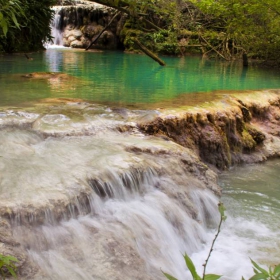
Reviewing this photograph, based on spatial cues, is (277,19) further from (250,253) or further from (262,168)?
(250,253)

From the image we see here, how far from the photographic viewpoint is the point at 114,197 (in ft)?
13.2

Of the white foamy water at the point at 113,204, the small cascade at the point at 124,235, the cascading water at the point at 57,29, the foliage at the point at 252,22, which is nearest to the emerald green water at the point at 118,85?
the white foamy water at the point at 113,204

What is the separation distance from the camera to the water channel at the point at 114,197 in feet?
10.4

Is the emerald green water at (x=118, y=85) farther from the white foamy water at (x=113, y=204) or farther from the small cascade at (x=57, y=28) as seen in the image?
the small cascade at (x=57, y=28)

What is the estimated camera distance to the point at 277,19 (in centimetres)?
1393

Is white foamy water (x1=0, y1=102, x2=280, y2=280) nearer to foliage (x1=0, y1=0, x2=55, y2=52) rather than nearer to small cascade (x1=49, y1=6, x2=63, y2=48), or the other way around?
foliage (x1=0, y1=0, x2=55, y2=52)

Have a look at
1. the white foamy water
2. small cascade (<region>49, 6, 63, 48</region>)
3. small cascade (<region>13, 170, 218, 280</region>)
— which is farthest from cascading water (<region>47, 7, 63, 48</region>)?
small cascade (<region>13, 170, 218, 280</region>)

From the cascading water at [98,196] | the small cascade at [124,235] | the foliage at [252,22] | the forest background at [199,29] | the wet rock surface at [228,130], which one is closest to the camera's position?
the small cascade at [124,235]

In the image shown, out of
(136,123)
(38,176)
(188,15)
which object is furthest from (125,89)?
(188,15)

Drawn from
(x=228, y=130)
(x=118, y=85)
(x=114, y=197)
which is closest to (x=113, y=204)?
(x=114, y=197)

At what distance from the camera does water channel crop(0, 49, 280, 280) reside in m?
3.18

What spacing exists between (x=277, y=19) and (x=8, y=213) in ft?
42.8

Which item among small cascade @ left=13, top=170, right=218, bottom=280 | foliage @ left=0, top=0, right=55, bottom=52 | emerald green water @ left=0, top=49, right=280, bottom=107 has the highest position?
foliage @ left=0, top=0, right=55, bottom=52

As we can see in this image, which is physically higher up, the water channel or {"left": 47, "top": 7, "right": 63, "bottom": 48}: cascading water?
{"left": 47, "top": 7, "right": 63, "bottom": 48}: cascading water
